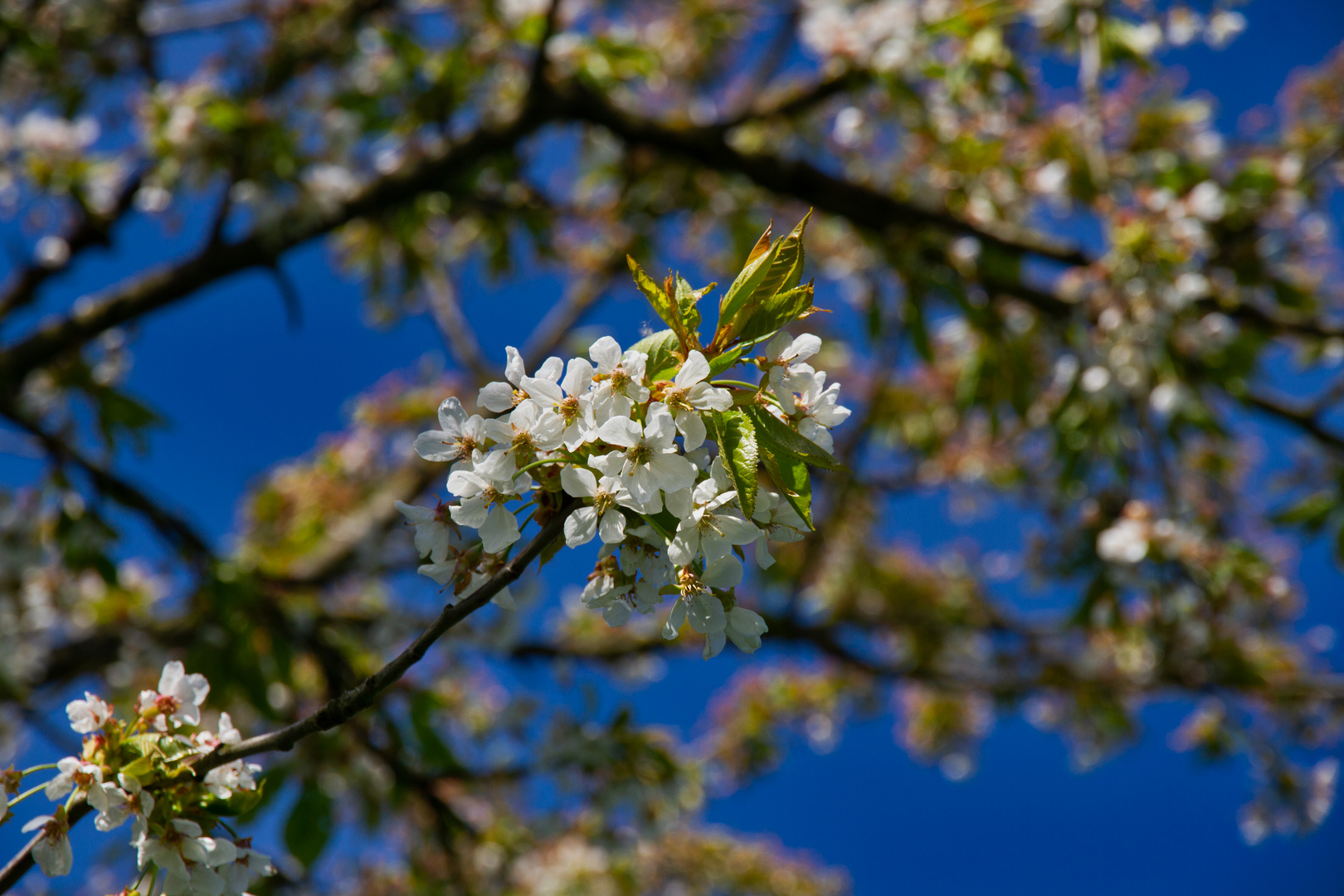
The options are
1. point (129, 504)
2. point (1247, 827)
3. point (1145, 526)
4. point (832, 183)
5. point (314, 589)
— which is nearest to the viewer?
point (129, 504)

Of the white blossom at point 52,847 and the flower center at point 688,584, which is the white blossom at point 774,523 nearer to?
the flower center at point 688,584

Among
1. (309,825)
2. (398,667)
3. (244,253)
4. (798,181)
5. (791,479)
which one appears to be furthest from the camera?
(798,181)

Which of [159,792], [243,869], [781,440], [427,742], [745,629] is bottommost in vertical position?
[427,742]

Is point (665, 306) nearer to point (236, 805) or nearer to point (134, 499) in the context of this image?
point (236, 805)

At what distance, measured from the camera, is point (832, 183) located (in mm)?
3365

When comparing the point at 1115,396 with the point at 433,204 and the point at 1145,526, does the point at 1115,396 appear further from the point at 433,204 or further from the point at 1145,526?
the point at 433,204

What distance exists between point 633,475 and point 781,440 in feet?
0.60

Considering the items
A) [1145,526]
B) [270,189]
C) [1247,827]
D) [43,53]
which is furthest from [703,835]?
[43,53]

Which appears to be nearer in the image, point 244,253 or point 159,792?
point 159,792

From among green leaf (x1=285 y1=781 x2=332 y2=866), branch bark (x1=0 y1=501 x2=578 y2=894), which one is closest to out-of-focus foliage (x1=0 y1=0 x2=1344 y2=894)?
green leaf (x1=285 y1=781 x2=332 y2=866)

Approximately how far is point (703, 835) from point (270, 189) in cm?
618

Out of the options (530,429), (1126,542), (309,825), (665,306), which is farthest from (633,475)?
(1126,542)

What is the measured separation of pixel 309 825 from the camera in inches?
86.9

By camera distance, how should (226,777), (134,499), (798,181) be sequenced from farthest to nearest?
(798,181)
(134,499)
(226,777)
